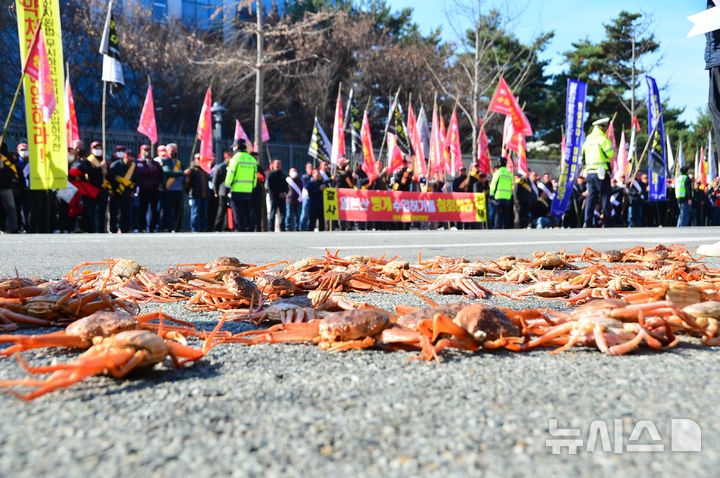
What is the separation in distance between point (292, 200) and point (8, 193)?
20.7 ft

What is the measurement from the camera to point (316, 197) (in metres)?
15.1

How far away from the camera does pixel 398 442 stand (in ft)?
3.11

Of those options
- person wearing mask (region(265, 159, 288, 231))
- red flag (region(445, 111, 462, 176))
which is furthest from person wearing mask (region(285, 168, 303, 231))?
red flag (region(445, 111, 462, 176))

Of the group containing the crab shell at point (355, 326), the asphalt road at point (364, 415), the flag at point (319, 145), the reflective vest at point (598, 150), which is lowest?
the asphalt road at point (364, 415)

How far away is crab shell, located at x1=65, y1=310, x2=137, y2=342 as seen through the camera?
1.46 m

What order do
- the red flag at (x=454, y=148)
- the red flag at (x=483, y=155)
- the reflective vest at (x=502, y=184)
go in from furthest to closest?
the red flag at (x=483, y=155)
the red flag at (x=454, y=148)
the reflective vest at (x=502, y=184)

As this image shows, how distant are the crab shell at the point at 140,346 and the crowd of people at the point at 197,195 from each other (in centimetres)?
1096

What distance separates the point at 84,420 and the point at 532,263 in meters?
3.08

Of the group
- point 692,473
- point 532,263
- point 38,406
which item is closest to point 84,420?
point 38,406

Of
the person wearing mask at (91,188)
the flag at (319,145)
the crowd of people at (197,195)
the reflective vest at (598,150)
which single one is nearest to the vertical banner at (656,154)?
the crowd of people at (197,195)

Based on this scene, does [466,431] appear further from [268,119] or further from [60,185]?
[268,119]

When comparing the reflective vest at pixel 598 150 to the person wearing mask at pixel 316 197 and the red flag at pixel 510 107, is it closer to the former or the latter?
the red flag at pixel 510 107

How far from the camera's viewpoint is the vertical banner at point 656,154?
64.3ft

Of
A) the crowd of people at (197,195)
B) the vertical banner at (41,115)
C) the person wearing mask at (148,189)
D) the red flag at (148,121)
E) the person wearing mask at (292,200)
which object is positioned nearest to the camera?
the vertical banner at (41,115)
